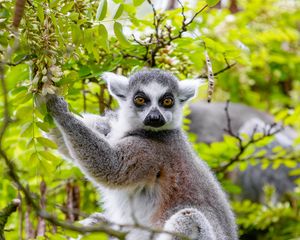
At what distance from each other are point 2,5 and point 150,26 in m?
1.94

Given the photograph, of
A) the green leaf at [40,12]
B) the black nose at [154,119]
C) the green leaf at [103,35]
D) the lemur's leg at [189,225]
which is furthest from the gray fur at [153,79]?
the green leaf at [40,12]

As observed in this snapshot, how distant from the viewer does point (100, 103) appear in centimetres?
606

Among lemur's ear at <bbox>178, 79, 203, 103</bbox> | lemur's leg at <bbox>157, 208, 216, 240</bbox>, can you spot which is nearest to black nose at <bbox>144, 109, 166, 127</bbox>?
lemur's ear at <bbox>178, 79, 203, 103</bbox>

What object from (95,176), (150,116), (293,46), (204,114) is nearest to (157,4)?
(150,116)

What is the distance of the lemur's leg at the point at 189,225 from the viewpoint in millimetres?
4781

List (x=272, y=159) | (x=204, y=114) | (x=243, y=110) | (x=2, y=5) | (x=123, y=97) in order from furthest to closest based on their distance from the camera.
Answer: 1. (x=204, y=114)
2. (x=243, y=110)
3. (x=272, y=159)
4. (x=123, y=97)
5. (x=2, y=5)

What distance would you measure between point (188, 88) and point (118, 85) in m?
0.66

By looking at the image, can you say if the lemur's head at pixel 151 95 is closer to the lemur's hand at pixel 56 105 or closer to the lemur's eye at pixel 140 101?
the lemur's eye at pixel 140 101

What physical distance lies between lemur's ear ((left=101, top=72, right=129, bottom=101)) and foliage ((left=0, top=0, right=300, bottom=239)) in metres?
0.11

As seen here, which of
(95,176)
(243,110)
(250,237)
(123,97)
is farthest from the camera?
(243,110)

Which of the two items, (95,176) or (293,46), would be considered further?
(293,46)

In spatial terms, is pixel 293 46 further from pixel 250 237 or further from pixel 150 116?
pixel 150 116

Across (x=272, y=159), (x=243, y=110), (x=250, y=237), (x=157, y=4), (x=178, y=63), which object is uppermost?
(x=243, y=110)

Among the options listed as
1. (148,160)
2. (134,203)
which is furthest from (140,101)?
(134,203)
